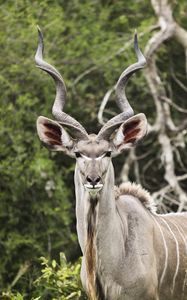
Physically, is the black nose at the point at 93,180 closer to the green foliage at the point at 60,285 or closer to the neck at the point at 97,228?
the neck at the point at 97,228

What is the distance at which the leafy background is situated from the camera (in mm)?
6281

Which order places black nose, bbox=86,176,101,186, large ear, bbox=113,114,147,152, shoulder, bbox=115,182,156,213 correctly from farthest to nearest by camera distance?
shoulder, bbox=115,182,156,213 → large ear, bbox=113,114,147,152 → black nose, bbox=86,176,101,186

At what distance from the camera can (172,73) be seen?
7602mm

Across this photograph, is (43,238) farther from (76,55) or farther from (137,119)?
(137,119)

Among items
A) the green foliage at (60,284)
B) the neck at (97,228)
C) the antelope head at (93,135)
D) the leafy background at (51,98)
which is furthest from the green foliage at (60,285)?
the antelope head at (93,135)

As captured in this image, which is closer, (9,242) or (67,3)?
(9,242)

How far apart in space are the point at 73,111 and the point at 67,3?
3.78 ft

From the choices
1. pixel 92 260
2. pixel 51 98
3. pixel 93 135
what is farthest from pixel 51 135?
pixel 51 98

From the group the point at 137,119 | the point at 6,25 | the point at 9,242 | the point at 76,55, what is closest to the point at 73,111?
the point at 76,55

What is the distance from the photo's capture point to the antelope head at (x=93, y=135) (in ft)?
12.6

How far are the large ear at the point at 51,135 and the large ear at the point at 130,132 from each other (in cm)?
26

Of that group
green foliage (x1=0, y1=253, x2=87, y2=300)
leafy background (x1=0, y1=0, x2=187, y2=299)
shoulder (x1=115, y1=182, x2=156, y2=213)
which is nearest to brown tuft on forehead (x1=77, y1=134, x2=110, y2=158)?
→ shoulder (x1=115, y1=182, x2=156, y2=213)

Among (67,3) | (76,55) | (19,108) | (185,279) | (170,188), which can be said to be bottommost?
(185,279)

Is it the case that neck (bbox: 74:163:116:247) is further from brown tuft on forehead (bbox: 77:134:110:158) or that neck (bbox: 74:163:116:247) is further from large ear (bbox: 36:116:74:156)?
large ear (bbox: 36:116:74:156)
